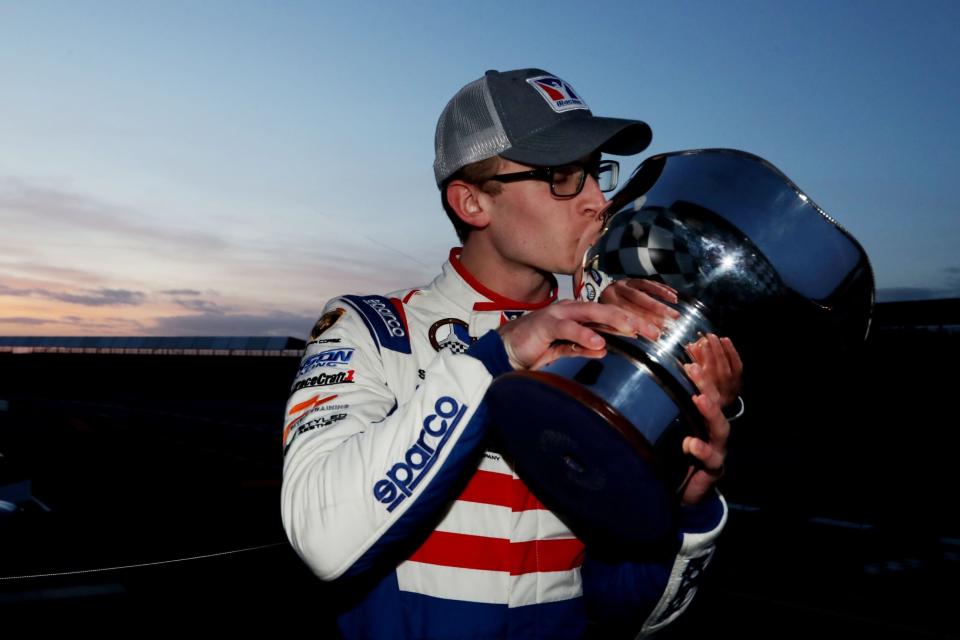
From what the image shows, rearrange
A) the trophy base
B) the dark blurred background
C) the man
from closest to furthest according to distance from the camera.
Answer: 1. the trophy base
2. the man
3. the dark blurred background

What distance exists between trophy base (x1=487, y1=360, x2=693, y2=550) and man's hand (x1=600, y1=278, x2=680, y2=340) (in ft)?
0.27

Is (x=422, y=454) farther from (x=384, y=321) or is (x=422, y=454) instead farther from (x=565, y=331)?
(x=384, y=321)

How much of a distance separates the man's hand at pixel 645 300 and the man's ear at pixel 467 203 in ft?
2.36

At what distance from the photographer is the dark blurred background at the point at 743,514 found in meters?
Result: 2.54

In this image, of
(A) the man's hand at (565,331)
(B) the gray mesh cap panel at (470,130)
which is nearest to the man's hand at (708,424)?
(A) the man's hand at (565,331)

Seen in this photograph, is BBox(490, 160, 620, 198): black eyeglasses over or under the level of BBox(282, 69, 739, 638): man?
over

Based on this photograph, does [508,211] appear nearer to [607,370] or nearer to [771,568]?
[607,370]

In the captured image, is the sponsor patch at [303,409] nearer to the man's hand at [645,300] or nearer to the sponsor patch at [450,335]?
the sponsor patch at [450,335]

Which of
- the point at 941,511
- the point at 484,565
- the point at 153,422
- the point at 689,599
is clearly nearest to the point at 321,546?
the point at 484,565

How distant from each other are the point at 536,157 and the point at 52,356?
5261 cm

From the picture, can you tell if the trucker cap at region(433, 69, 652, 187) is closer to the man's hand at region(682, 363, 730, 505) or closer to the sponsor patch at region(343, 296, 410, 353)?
the sponsor patch at region(343, 296, 410, 353)

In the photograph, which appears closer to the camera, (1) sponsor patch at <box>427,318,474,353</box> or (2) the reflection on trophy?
(2) the reflection on trophy

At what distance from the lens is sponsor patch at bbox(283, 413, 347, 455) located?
1.55 meters

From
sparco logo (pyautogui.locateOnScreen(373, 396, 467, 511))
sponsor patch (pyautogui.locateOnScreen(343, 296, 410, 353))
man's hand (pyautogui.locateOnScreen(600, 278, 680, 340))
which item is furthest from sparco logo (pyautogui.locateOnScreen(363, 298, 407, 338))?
man's hand (pyautogui.locateOnScreen(600, 278, 680, 340))
